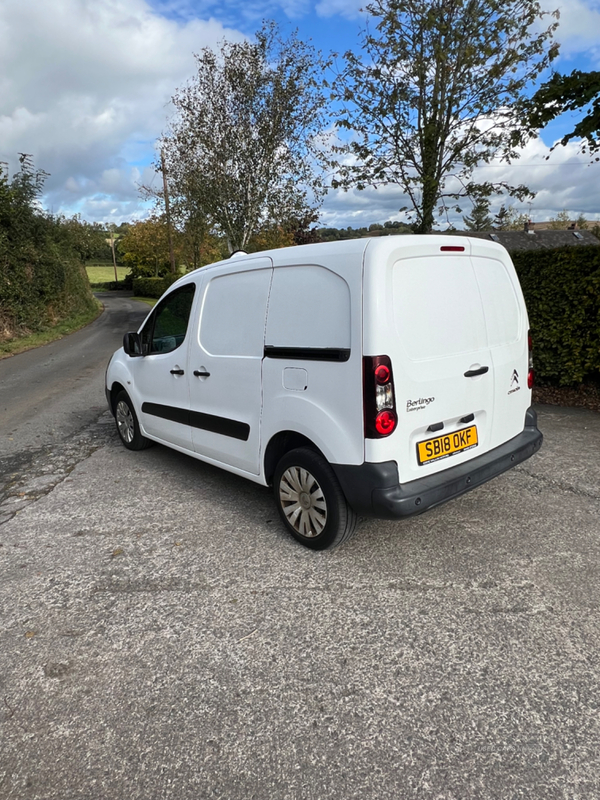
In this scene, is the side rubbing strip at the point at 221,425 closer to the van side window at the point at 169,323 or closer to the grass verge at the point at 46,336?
the van side window at the point at 169,323

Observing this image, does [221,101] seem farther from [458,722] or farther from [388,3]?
[458,722]

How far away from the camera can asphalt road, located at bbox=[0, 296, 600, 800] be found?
1.98 meters

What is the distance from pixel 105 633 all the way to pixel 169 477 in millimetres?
2335

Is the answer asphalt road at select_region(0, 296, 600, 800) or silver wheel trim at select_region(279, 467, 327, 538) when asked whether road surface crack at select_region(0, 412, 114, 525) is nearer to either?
asphalt road at select_region(0, 296, 600, 800)

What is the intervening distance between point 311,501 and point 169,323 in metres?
2.38

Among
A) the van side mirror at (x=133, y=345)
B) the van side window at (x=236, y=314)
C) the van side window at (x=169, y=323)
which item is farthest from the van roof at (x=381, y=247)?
the van side mirror at (x=133, y=345)

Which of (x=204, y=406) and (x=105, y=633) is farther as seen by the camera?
(x=204, y=406)

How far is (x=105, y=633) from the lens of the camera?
2.79 metres

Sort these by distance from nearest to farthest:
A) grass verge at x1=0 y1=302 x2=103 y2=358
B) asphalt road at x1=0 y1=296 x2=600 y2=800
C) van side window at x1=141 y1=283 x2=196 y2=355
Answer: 1. asphalt road at x1=0 y1=296 x2=600 y2=800
2. van side window at x1=141 y1=283 x2=196 y2=355
3. grass verge at x1=0 y1=302 x2=103 y2=358

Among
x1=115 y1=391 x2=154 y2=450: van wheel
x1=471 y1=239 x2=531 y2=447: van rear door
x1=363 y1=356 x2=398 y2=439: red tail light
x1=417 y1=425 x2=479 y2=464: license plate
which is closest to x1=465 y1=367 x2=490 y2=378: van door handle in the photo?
x1=471 y1=239 x2=531 y2=447: van rear door

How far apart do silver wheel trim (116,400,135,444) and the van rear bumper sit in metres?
3.33

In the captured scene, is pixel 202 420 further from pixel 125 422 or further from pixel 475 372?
pixel 475 372

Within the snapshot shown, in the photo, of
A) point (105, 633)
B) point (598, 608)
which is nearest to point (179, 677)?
point (105, 633)

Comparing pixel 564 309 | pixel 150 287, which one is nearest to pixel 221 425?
pixel 564 309
